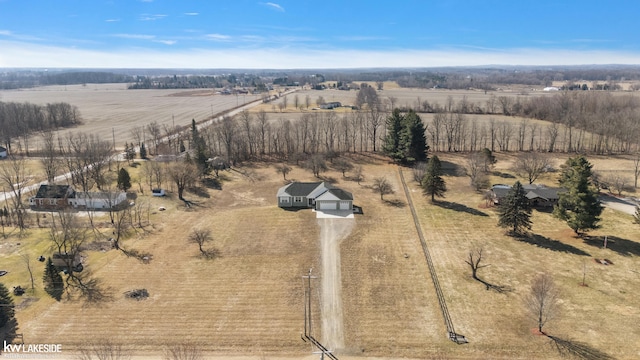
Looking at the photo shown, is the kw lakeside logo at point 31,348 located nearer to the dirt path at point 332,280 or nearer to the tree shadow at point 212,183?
the dirt path at point 332,280

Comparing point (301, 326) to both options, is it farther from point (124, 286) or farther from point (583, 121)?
point (583, 121)

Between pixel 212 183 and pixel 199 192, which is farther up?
pixel 212 183

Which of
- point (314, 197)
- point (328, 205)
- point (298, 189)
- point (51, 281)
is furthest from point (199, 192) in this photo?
point (51, 281)

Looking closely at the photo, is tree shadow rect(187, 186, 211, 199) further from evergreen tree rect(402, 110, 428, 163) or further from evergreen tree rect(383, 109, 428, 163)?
evergreen tree rect(402, 110, 428, 163)

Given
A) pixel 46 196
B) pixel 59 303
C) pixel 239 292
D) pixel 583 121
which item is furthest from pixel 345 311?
pixel 583 121

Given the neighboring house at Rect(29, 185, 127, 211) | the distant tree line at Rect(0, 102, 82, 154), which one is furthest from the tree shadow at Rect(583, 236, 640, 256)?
the distant tree line at Rect(0, 102, 82, 154)

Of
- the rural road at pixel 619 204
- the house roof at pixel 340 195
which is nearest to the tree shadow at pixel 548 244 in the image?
the rural road at pixel 619 204

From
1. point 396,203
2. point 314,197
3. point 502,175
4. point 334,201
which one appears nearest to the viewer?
point 334,201

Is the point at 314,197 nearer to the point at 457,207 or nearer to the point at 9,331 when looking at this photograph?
the point at 457,207
